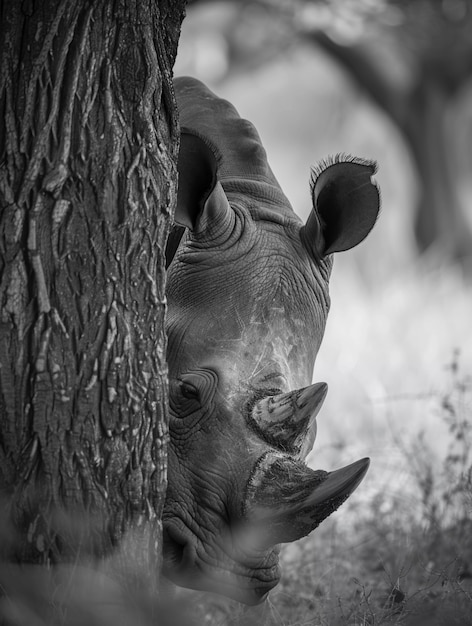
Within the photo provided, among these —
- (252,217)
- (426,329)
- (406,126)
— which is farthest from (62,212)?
(406,126)

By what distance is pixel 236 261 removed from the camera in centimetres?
353

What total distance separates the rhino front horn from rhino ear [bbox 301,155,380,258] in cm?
98

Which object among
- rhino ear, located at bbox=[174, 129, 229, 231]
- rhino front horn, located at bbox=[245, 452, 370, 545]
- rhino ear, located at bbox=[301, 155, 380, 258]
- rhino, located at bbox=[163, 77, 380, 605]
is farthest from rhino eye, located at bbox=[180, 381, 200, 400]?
rhino ear, located at bbox=[301, 155, 380, 258]

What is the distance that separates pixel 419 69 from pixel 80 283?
16.2 m

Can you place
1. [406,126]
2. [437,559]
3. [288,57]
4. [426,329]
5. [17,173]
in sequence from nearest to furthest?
[17,173], [437,559], [426,329], [406,126], [288,57]

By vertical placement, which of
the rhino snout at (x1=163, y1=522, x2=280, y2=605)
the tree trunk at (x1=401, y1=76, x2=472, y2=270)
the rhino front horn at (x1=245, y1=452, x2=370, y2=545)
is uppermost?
the tree trunk at (x1=401, y1=76, x2=472, y2=270)

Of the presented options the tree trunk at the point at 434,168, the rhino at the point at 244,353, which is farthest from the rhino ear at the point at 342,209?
the tree trunk at the point at 434,168

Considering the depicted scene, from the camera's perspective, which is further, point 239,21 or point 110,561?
point 239,21

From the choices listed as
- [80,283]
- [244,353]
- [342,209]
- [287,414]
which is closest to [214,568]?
[287,414]

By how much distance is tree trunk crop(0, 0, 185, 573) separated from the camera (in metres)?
2.55

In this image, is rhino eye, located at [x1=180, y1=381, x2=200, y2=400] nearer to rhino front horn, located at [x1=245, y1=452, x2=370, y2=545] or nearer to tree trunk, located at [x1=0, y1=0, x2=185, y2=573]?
rhino front horn, located at [x1=245, y1=452, x2=370, y2=545]

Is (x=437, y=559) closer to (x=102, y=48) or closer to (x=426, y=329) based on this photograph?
(x=102, y=48)

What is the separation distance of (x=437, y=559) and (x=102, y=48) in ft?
8.34

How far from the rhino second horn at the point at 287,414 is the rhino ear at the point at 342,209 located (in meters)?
0.79
